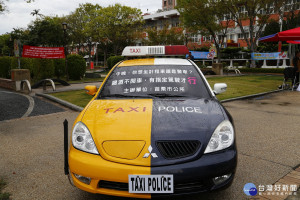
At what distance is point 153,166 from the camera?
2369 mm

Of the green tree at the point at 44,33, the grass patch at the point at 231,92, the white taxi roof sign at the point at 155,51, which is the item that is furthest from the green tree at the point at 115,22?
the white taxi roof sign at the point at 155,51

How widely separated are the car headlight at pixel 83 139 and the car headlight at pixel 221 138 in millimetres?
1120

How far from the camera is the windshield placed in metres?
3.56

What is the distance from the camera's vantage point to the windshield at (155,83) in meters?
3.56

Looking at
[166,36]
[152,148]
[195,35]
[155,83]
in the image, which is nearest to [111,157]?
[152,148]

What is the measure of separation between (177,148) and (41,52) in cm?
1381

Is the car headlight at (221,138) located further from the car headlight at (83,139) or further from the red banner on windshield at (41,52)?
the red banner on windshield at (41,52)

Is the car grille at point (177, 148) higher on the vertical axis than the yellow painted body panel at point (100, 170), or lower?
higher

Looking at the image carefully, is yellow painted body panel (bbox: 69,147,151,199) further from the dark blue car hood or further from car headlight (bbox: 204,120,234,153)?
car headlight (bbox: 204,120,234,153)

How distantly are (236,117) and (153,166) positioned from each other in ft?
16.7

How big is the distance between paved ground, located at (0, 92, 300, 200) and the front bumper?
53cm

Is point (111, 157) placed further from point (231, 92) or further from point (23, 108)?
point (231, 92)

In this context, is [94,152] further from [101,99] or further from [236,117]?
[236,117]

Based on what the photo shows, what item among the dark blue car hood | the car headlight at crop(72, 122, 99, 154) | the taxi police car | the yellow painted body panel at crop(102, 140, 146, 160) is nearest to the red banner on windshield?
the taxi police car
